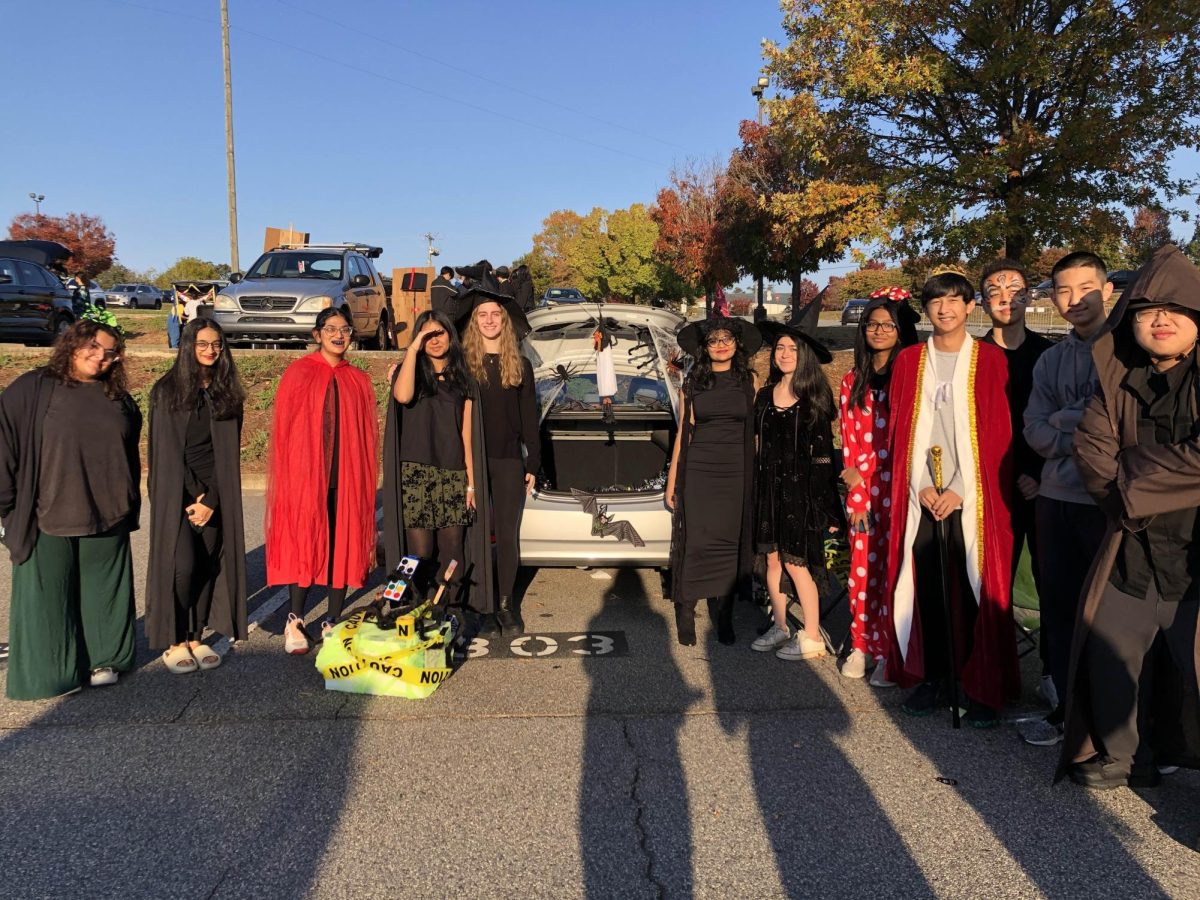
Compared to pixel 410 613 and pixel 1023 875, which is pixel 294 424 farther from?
pixel 1023 875

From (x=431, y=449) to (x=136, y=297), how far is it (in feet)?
144

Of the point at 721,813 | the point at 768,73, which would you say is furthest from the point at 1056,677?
the point at 768,73

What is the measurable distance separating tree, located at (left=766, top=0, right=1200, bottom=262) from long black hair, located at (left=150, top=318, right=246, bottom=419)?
10.2 metres

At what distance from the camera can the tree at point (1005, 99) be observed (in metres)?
10.8

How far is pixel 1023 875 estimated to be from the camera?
107 inches

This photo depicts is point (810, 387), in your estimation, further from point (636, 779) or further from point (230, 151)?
point (230, 151)

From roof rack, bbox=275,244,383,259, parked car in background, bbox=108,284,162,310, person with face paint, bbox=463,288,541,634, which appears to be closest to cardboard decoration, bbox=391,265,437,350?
roof rack, bbox=275,244,383,259

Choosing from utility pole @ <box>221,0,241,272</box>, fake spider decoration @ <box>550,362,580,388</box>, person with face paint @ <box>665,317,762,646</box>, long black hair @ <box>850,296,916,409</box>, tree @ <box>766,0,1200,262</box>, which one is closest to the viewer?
long black hair @ <box>850,296,916,409</box>

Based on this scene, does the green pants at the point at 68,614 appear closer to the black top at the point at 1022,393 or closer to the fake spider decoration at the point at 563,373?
the fake spider decoration at the point at 563,373

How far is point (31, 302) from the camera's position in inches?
559

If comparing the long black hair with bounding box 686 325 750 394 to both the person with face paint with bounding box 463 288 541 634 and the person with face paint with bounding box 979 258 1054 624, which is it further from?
the person with face paint with bounding box 979 258 1054 624

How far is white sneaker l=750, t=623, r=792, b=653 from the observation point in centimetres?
475

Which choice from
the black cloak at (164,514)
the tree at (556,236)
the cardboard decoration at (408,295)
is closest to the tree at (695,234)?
the cardboard decoration at (408,295)

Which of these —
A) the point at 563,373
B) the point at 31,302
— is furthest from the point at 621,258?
the point at 563,373
